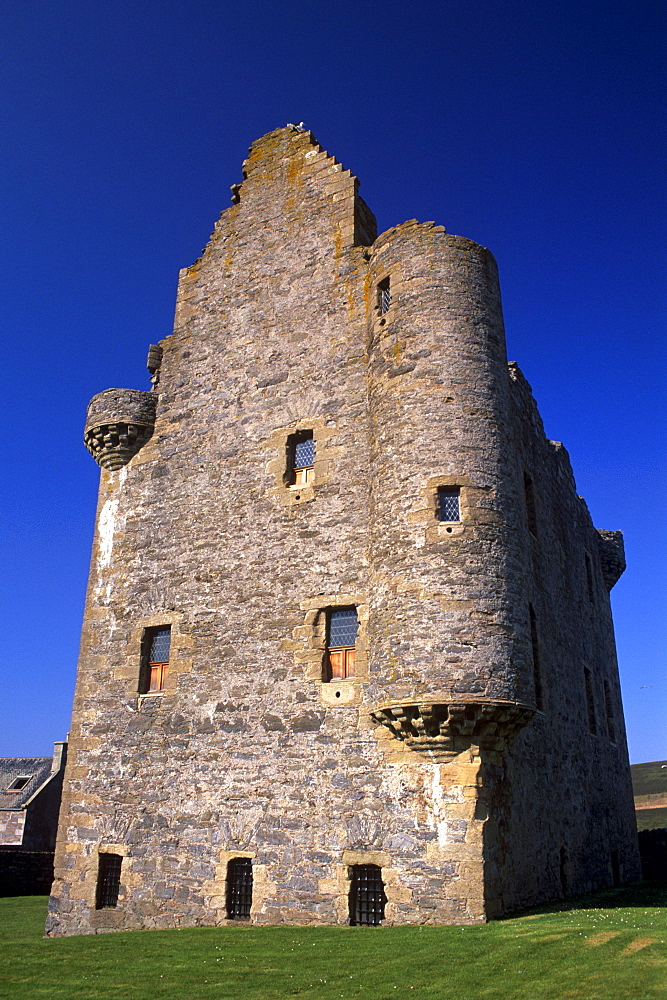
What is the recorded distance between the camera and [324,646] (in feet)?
39.3

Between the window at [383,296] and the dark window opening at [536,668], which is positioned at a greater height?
the window at [383,296]

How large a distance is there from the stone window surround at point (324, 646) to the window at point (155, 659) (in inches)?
113

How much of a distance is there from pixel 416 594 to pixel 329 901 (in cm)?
426

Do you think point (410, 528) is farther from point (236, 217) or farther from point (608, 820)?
point (608, 820)

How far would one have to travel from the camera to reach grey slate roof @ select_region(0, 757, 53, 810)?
3136cm

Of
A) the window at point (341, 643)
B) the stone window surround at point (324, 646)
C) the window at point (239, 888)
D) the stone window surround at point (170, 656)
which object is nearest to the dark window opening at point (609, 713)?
the window at point (341, 643)

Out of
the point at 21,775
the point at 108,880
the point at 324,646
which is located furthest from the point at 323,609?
the point at 21,775

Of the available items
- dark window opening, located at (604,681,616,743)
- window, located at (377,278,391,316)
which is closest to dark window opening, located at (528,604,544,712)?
window, located at (377,278,391,316)

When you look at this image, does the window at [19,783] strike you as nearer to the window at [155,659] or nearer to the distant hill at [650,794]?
the window at [155,659]

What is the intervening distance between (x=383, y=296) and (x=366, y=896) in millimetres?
9081

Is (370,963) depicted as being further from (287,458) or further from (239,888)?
(287,458)

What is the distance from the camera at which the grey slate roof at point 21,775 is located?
31359mm

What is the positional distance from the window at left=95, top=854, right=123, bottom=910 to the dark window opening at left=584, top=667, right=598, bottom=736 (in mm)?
10048

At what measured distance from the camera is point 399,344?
12.2m
